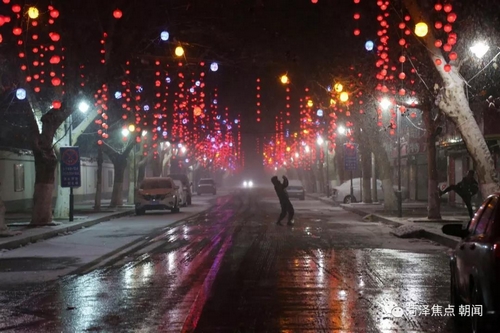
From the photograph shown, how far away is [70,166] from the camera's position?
98.9 feet

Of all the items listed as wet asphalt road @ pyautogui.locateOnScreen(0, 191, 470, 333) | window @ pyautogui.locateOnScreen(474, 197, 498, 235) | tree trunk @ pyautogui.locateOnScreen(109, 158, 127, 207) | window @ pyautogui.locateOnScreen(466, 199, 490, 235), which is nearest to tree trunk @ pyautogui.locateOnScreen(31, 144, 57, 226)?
wet asphalt road @ pyautogui.locateOnScreen(0, 191, 470, 333)

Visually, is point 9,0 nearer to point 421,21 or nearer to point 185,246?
point 185,246

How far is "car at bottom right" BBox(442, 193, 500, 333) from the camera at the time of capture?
7.37 meters

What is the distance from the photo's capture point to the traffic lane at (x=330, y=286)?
972cm

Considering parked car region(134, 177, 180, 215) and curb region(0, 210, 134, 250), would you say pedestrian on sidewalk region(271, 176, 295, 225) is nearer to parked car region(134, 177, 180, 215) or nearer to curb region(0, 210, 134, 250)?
curb region(0, 210, 134, 250)

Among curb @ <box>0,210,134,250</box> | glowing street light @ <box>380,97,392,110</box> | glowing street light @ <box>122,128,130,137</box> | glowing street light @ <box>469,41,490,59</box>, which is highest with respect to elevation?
glowing street light @ <box>469,41,490,59</box>

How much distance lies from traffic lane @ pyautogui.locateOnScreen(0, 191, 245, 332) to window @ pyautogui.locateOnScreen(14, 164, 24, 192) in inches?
986

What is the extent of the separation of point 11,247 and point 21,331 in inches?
488

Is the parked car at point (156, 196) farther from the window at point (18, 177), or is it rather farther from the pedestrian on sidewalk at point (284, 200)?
the pedestrian on sidewalk at point (284, 200)

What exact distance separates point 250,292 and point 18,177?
33393mm

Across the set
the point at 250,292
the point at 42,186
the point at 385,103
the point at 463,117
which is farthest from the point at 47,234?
the point at 385,103

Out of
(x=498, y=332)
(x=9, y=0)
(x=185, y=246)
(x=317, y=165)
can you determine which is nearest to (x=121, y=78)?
(x=9, y=0)

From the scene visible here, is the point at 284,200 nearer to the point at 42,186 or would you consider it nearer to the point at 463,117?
→ the point at 42,186

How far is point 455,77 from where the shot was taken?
21.1m
